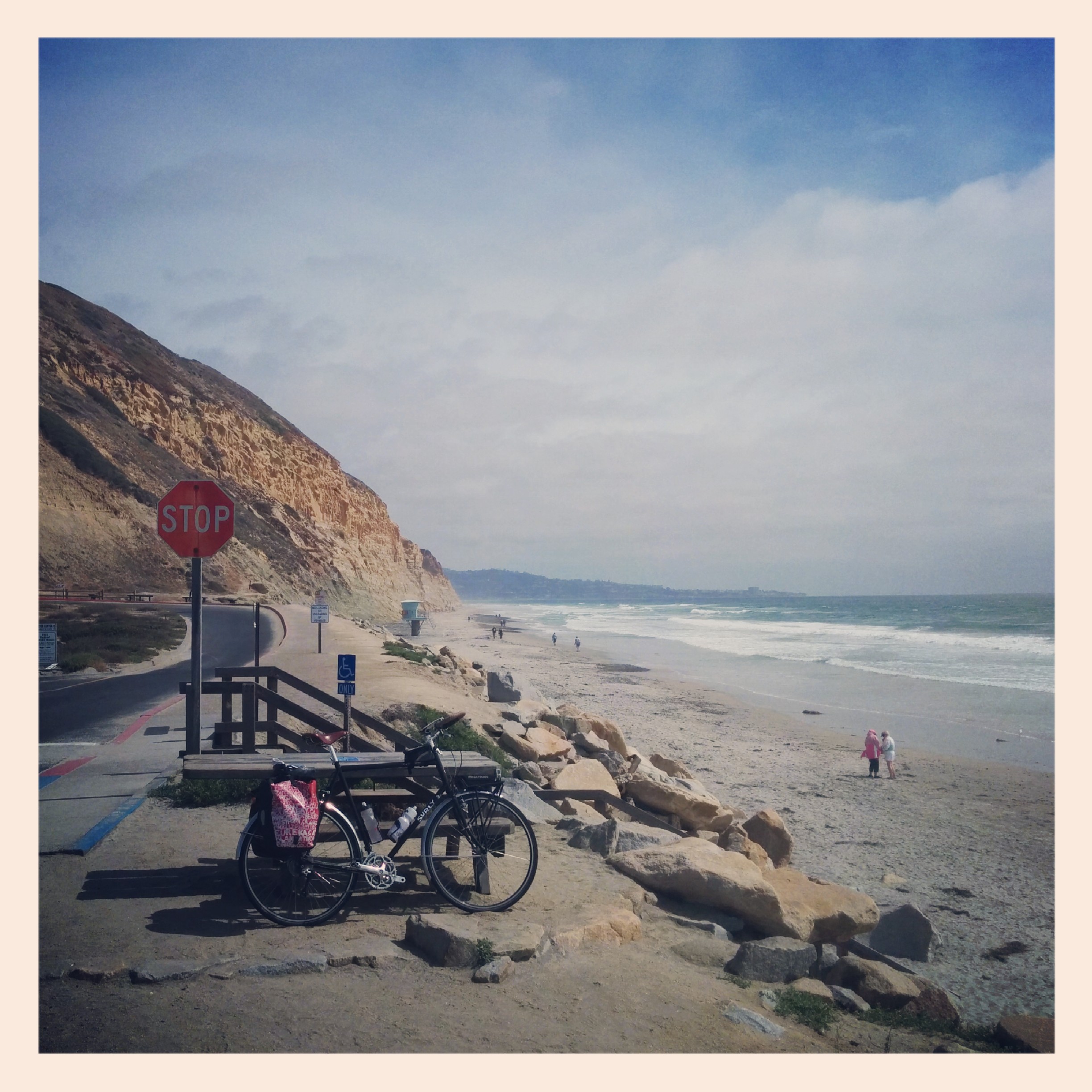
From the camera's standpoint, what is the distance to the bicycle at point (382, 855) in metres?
4.89

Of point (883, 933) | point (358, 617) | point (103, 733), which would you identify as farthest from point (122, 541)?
point (883, 933)

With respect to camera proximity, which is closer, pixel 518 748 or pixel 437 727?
pixel 437 727

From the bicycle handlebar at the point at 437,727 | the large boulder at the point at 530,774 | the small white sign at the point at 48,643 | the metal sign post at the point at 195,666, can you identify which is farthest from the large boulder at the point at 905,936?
the small white sign at the point at 48,643

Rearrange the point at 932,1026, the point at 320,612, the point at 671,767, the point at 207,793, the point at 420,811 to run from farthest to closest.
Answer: the point at 320,612, the point at 671,767, the point at 207,793, the point at 420,811, the point at 932,1026

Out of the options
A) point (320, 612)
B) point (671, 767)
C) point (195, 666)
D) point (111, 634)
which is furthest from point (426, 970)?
point (111, 634)

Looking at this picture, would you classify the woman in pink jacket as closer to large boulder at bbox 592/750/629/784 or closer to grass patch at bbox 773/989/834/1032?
large boulder at bbox 592/750/629/784

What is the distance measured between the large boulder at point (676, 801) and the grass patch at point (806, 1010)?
16.2 ft

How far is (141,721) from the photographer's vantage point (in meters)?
12.3

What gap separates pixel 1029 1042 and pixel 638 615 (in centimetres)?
11135

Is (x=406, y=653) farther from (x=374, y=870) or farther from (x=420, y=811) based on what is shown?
(x=374, y=870)

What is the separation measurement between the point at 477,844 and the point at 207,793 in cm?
349

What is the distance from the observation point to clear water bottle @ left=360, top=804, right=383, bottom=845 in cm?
516

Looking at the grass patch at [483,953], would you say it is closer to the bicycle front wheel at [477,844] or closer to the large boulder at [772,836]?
the bicycle front wheel at [477,844]

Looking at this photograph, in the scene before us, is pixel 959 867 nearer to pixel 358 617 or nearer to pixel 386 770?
pixel 386 770
